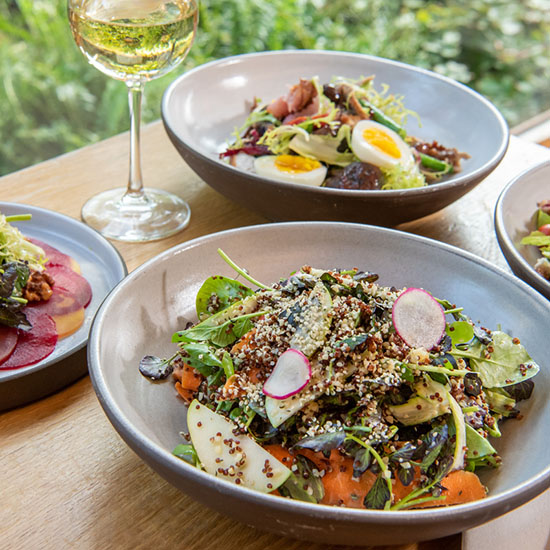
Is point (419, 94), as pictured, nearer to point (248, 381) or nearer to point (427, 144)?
point (427, 144)

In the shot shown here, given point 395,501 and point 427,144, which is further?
point 427,144

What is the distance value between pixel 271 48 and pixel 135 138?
3.54 m

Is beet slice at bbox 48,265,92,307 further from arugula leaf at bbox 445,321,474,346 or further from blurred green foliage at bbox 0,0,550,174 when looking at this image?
blurred green foliage at bbox 0,0,550,174

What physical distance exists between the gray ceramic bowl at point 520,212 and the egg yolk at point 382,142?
35 cm

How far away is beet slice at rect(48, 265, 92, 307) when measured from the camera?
5.10 feet

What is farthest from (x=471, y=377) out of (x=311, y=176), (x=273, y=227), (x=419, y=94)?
(x=419, y=94)

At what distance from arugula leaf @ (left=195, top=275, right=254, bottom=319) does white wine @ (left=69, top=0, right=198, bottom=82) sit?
705mm

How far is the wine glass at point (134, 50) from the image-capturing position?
5.51ft

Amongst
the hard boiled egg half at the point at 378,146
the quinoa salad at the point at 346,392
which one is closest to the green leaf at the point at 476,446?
the quinoa salad at the point at 346,392

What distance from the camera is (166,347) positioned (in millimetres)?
1377

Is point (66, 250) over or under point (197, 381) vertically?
under

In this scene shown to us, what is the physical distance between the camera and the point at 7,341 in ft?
4.45

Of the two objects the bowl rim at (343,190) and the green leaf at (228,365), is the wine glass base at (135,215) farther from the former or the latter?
the green leaf at (228,365)

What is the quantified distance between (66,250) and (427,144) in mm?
1236
